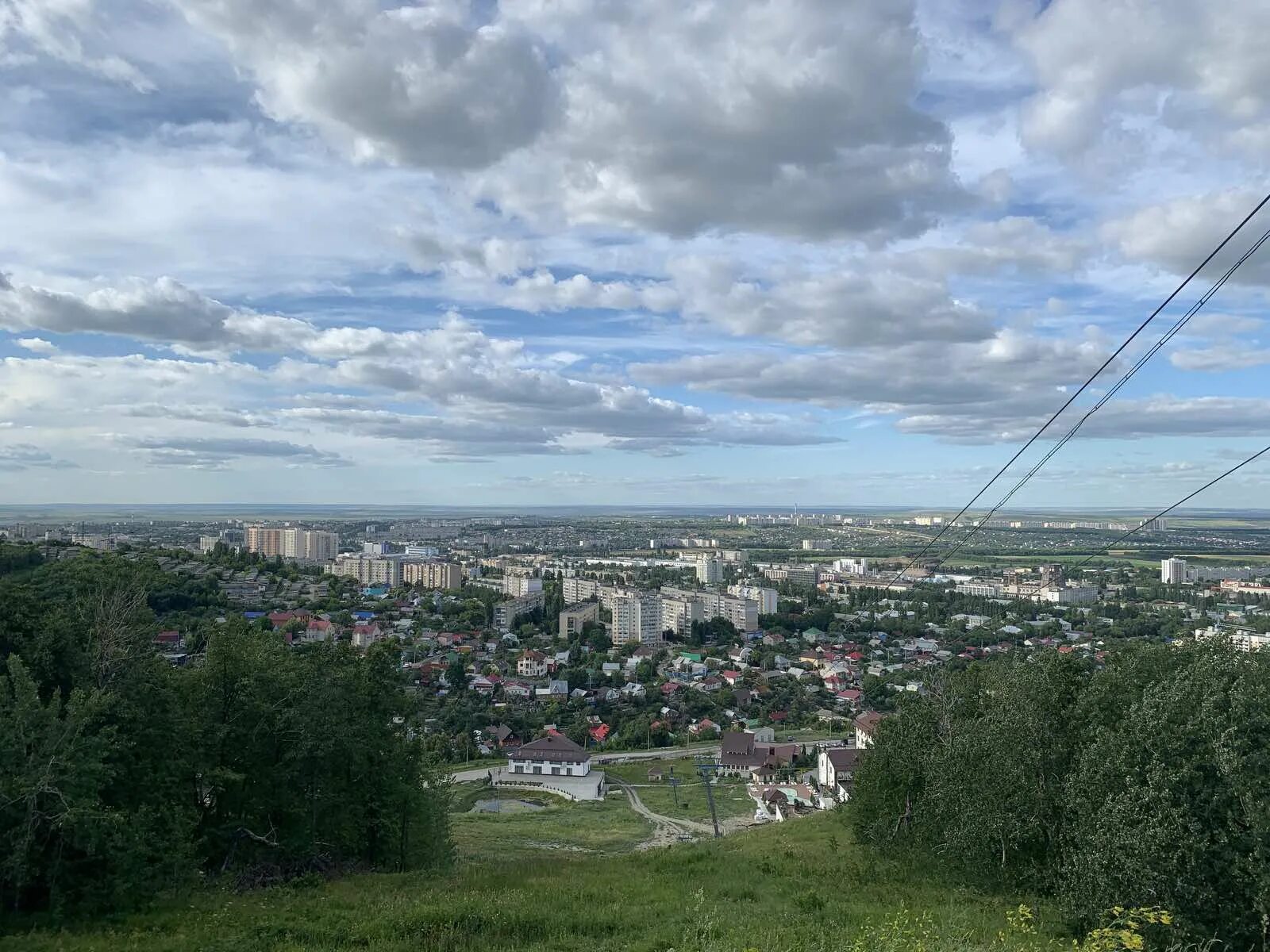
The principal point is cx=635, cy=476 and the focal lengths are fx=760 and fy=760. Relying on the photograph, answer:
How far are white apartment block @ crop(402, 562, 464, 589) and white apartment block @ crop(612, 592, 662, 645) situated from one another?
77.1 feet

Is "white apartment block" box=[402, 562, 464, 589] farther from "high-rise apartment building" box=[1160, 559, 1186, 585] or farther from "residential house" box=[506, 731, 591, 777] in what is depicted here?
"high-rise apartment building" box=[1160, 559, 1186, 585]

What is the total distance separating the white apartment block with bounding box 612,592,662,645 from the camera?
67438mm

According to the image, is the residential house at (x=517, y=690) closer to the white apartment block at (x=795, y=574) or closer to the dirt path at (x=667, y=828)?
the dirt path at (x=667, y=828)

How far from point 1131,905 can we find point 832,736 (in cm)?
3245

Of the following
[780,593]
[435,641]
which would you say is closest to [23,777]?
[435,641]

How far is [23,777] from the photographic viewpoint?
697 cm

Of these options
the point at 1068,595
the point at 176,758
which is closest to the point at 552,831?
the point at 176,758

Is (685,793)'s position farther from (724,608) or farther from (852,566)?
(852,566)

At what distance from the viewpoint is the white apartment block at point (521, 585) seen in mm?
79938

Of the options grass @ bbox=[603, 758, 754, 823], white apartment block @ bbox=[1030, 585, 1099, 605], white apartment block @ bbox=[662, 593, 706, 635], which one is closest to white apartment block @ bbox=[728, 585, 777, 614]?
white apartment block @ bbox=[662, 593, 706, 635]

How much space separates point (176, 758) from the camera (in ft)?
29.8

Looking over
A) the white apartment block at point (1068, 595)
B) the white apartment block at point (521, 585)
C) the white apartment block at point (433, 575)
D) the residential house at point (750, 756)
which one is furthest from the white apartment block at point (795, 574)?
the residential house at point (750, 756)

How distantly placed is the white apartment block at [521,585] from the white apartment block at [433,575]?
17.6 ft

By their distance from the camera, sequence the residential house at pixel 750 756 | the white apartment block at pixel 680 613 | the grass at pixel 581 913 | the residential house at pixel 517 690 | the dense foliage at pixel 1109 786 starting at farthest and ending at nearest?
the white apartment block at pixel 680 613 → the residential house at pixel 517 690 → the residential house at pixel 750 756 → the dense foliage at pixel 1109 786 → the grass at pixel 581 913
